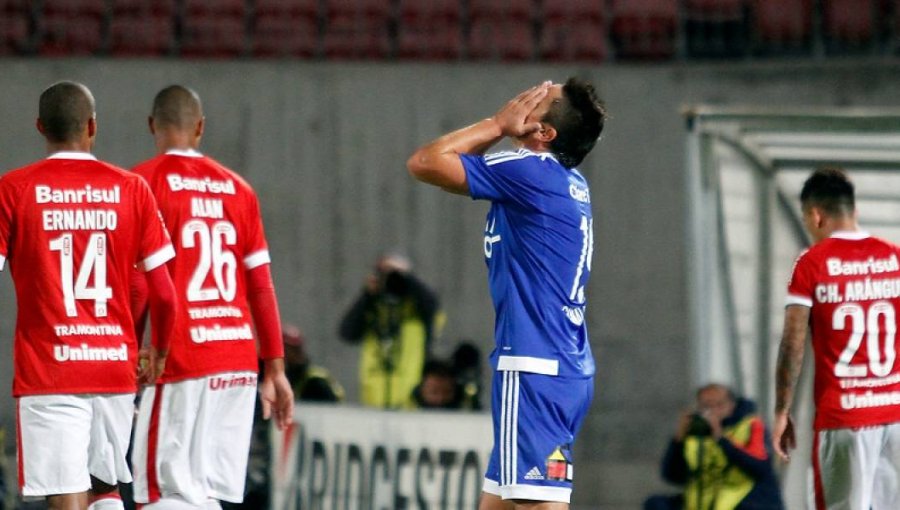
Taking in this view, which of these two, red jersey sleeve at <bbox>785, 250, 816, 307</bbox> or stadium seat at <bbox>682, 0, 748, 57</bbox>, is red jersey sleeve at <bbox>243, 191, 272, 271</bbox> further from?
stadium seat at <bbox>682, 0, 748, 57</bbox>

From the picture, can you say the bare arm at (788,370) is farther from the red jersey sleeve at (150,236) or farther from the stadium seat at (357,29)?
the stadium seat at (357,29)

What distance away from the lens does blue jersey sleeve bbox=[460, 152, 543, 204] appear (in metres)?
5.47

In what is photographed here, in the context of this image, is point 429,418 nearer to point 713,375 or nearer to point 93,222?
point 713,375

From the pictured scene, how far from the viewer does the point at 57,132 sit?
5.99 meters

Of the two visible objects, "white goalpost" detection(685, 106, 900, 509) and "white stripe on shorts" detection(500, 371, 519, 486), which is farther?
"white goalpost" detection(685, 106, 900, 509)

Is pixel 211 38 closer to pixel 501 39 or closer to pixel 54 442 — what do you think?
pixel 501 39

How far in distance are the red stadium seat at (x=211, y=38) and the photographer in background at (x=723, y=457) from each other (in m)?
7.22

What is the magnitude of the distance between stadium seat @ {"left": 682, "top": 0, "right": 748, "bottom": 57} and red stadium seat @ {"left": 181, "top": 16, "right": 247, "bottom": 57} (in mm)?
4078

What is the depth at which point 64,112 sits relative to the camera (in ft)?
19.6

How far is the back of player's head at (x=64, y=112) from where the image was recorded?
598 centimetres

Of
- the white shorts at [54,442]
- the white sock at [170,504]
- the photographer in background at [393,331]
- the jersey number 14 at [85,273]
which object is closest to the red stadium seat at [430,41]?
the photographer in background at [393,331]

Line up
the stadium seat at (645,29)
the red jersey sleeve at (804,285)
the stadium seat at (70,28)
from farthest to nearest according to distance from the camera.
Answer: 1. the stadium seat at (70,28)
2. the stadium seat at (645,29)
3. the red jersey sleeve at (804,285)

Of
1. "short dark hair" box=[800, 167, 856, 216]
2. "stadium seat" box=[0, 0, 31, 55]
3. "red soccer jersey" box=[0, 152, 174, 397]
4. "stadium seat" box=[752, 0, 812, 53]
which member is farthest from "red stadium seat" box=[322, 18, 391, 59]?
"red soccer jersey" box=[0, 152, 174, 397]

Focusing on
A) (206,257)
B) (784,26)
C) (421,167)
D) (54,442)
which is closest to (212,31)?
(784,26)
